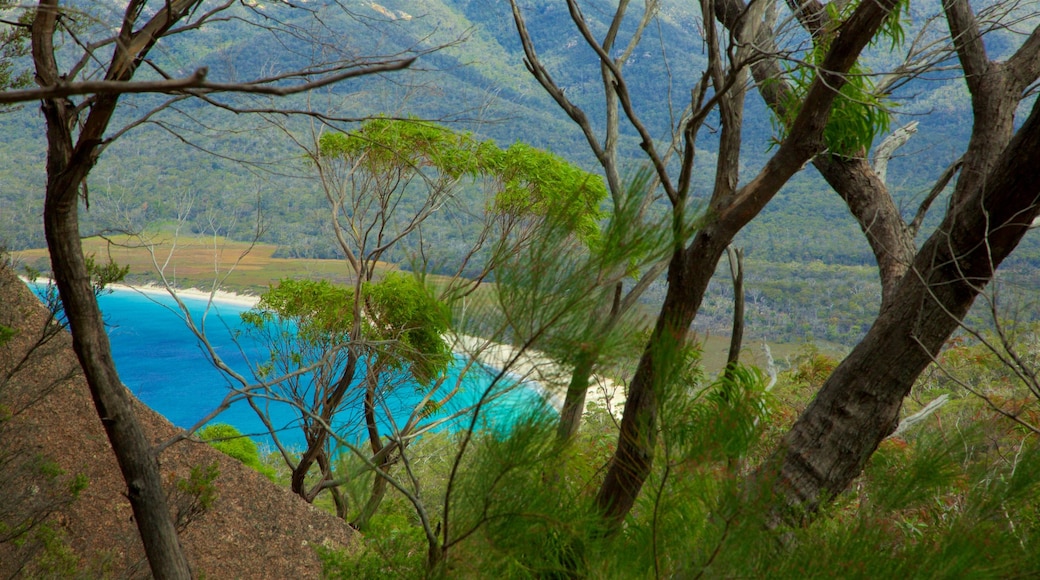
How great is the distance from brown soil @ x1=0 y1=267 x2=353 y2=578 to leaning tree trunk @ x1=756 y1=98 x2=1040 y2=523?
253 centimetres

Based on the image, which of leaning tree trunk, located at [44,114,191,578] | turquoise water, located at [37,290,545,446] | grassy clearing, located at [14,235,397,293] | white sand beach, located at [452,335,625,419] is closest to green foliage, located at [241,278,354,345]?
leaning tree trunk, located at [44,114,191,578]

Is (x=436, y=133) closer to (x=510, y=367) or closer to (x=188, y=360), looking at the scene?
(x=510, y=367)

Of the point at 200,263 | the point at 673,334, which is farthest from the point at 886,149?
the point at 200,263

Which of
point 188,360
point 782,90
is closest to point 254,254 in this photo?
point 188,360

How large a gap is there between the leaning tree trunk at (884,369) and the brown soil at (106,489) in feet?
8.31

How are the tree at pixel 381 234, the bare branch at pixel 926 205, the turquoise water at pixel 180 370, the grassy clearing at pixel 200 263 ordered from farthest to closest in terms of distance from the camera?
the turquoise water at pixel 180 370 < the grassy clearing at pixel 200 263 < the tree at pixel 381 234 < the bare branch at pixel 926 205

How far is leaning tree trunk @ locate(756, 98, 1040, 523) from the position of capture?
5.14ft

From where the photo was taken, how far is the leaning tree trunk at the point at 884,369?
157 centimetres

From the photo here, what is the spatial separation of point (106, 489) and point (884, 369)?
3.08 m

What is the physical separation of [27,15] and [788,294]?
8.77 metres

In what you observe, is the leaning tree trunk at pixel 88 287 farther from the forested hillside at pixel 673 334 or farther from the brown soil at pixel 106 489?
the brown soil at pixel 106 489

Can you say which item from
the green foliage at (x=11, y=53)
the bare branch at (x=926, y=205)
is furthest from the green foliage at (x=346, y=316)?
the bare branch at (x=926, y=205)

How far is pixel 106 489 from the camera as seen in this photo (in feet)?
10.2

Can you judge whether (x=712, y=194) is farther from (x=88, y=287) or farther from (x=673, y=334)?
(x=88, y=287)
